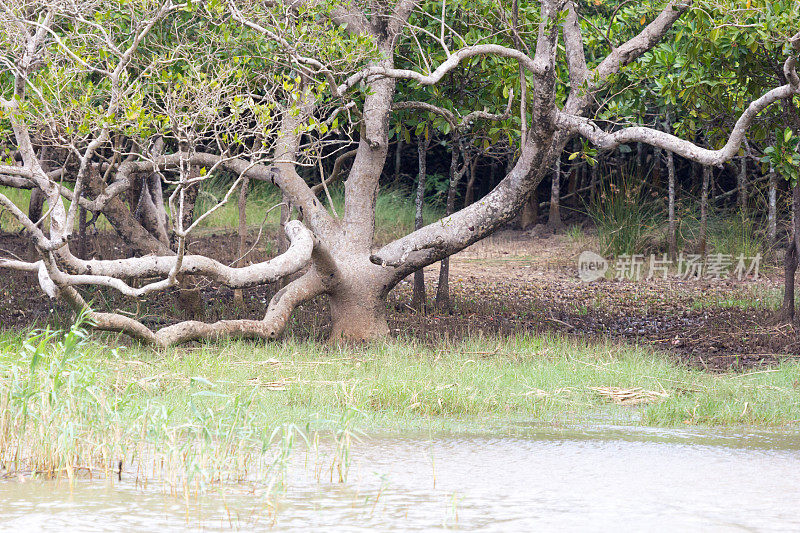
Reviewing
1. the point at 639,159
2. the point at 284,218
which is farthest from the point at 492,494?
the point at 639,159

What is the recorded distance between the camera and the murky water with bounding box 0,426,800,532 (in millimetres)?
4012

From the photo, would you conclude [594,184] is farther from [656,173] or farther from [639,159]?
[656,173]

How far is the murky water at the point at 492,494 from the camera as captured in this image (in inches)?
158

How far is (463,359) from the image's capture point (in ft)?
27.7

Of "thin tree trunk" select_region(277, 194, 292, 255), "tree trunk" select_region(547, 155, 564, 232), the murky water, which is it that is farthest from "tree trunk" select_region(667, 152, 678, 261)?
the murky water

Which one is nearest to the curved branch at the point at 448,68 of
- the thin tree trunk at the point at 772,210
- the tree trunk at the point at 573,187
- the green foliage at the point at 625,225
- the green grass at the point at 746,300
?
the green grass at the point at 746,300

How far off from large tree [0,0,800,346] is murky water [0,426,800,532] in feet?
10.1

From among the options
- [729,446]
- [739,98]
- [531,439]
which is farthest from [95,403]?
[739,98]

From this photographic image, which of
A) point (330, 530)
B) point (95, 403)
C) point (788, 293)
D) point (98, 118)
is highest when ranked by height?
point (98, 118)

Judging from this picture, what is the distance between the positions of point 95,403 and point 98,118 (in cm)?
297

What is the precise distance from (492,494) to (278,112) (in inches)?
202

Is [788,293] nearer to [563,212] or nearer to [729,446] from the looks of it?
[729,446]

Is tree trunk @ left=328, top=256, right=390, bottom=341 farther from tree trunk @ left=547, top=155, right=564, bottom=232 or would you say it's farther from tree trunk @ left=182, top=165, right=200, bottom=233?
tree trunk @ left=547, top=155, right=564, bottom=232

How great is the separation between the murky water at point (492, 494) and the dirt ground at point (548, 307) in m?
3.61
